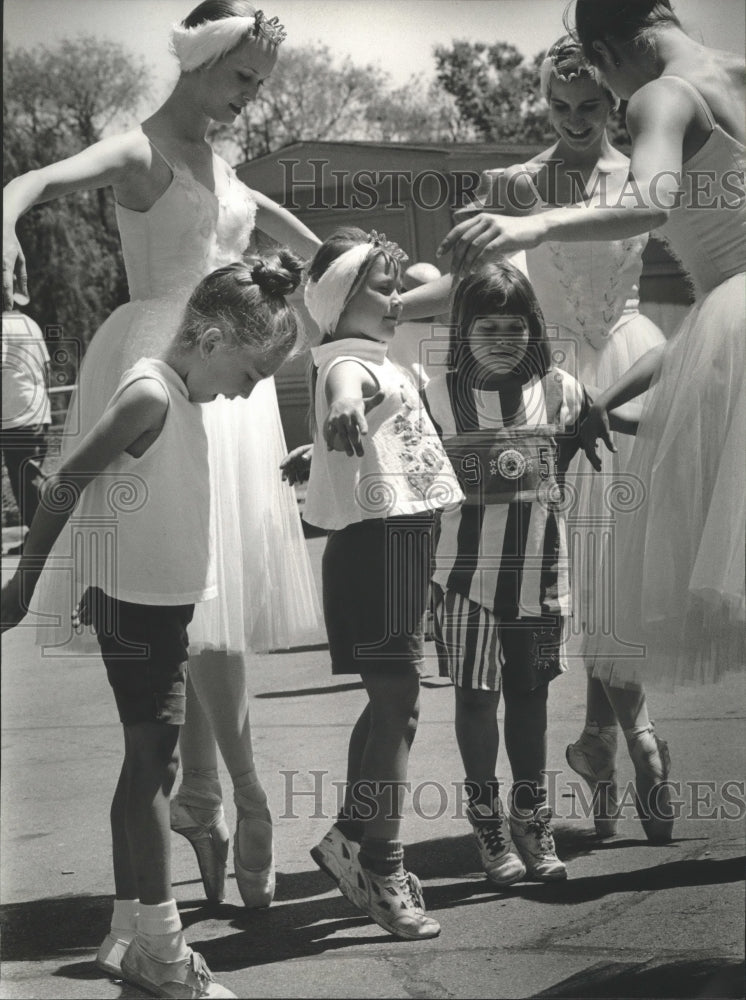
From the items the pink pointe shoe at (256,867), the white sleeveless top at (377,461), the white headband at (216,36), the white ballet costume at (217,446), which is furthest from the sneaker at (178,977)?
the white headband at (216,36)

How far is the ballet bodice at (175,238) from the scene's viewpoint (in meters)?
2.29

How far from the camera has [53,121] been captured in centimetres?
244

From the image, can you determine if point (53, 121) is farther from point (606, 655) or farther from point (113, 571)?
point (606, 655)

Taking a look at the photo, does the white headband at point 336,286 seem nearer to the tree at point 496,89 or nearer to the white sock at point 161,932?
the tree at point 496,89

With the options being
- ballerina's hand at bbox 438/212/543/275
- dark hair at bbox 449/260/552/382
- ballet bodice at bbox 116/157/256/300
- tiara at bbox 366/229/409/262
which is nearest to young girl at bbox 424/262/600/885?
dark hair at bbox 449/260/552/382

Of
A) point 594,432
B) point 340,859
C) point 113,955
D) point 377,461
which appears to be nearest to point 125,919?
point 113,955

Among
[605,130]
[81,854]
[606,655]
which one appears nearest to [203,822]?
[81,854]

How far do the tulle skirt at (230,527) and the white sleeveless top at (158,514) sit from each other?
68mm

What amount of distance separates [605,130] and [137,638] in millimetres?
1223

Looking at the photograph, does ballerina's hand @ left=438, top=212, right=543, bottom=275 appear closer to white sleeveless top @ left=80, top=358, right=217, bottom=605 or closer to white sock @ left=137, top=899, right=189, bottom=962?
white sleeveless top @ left=80, top=358, right=217, bottom=605

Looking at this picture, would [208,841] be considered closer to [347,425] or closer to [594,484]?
[347,425]

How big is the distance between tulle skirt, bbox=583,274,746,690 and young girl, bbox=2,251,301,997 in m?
0.66

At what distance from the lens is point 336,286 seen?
2.27 meters

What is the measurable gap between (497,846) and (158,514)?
872 mm
